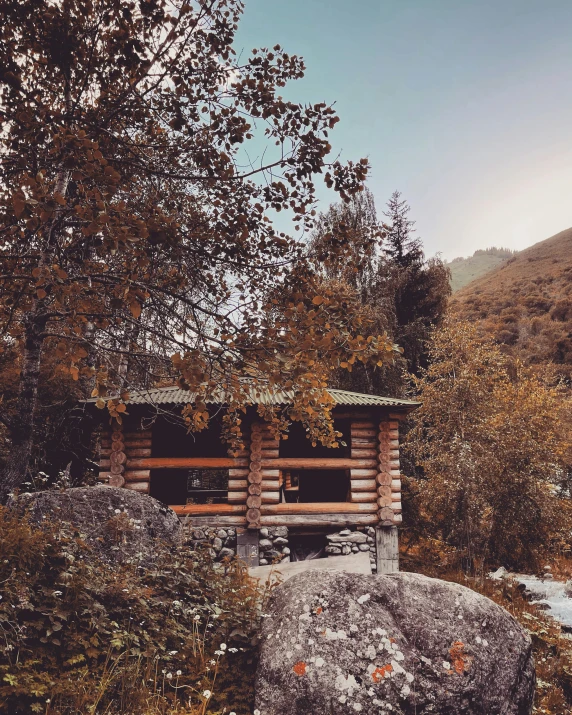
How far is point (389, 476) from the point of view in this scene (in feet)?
41.4

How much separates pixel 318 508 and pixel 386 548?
1.92 metres

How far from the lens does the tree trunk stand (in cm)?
589

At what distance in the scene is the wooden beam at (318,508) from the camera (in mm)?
12172

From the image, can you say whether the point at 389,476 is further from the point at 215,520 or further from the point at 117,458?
the point at 117,458

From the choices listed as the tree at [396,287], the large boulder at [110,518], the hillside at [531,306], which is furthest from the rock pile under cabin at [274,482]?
the hillside at [531,306]

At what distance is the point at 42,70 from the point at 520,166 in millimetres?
19009

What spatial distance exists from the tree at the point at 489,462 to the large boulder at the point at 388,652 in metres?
9.87

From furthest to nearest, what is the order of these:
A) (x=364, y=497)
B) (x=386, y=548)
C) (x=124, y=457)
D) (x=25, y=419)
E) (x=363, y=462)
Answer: (x=363, y=462)
(x=364, y=497)
(x=386, y=548)
(x=124, y=457)
(x=25, y=419)

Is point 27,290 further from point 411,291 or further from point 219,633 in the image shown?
point 411,291

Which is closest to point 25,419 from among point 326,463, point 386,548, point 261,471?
point 261,471

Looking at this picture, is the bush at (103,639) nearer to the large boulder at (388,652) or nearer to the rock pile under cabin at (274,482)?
the large boulder at (388,652)

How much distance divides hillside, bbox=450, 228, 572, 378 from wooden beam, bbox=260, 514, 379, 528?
2148 cm

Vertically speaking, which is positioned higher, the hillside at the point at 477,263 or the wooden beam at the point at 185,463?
the hillside at the point at 477,263

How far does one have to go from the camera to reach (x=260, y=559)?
1190 centimetres
